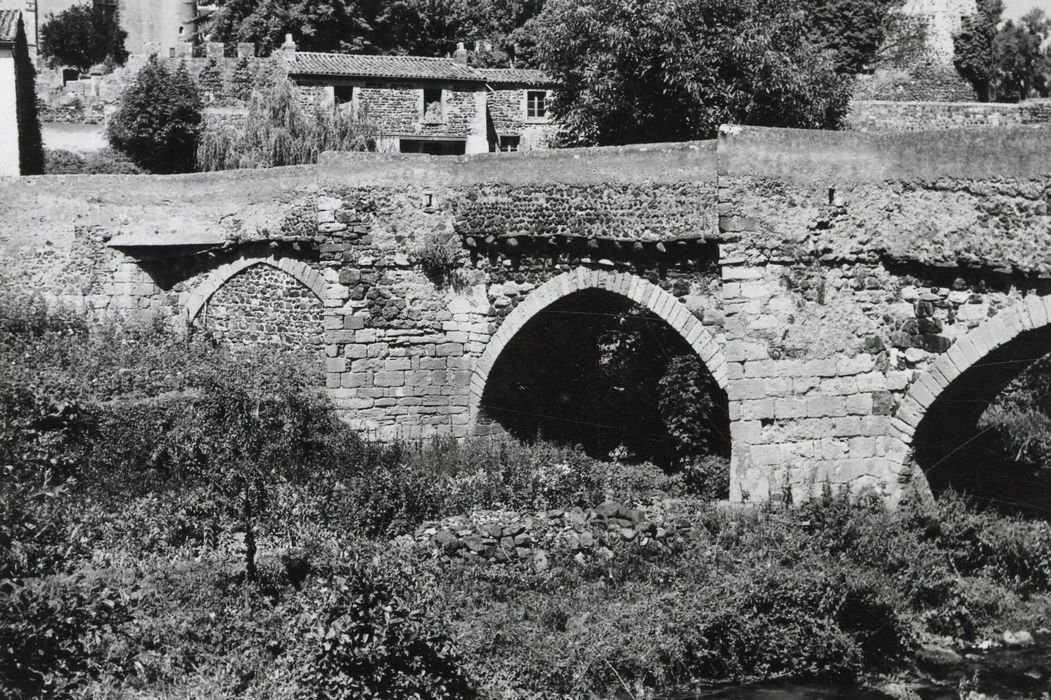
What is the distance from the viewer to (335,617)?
10.3 metres

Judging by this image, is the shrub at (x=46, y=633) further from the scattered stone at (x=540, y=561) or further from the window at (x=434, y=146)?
the window at (x=434, y=146)

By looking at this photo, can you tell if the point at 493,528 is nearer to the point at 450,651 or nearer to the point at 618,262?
the point at 450,651

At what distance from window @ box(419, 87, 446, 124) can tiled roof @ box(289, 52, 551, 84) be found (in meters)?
0.38

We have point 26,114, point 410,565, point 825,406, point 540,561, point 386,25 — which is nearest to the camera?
point 410,565

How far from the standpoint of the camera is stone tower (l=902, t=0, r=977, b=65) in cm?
3142

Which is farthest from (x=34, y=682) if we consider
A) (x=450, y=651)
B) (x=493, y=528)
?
(x=493, y=528)

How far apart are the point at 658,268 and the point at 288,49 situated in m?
17.4

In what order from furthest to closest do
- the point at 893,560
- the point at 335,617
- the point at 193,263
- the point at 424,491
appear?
the point at 193,263 < the point at 424,491 < the point at 893,560 < the point at 335,617

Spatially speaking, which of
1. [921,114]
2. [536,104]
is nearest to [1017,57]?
[921,114]

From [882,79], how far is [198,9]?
20.3 metres

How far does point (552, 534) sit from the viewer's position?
41.5ft

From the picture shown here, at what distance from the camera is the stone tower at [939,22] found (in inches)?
1237

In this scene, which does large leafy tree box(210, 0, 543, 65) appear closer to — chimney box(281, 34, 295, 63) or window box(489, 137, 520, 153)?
chimney box(281, 34, 295, 63)

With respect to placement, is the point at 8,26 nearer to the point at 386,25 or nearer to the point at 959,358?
the point at 386,25
